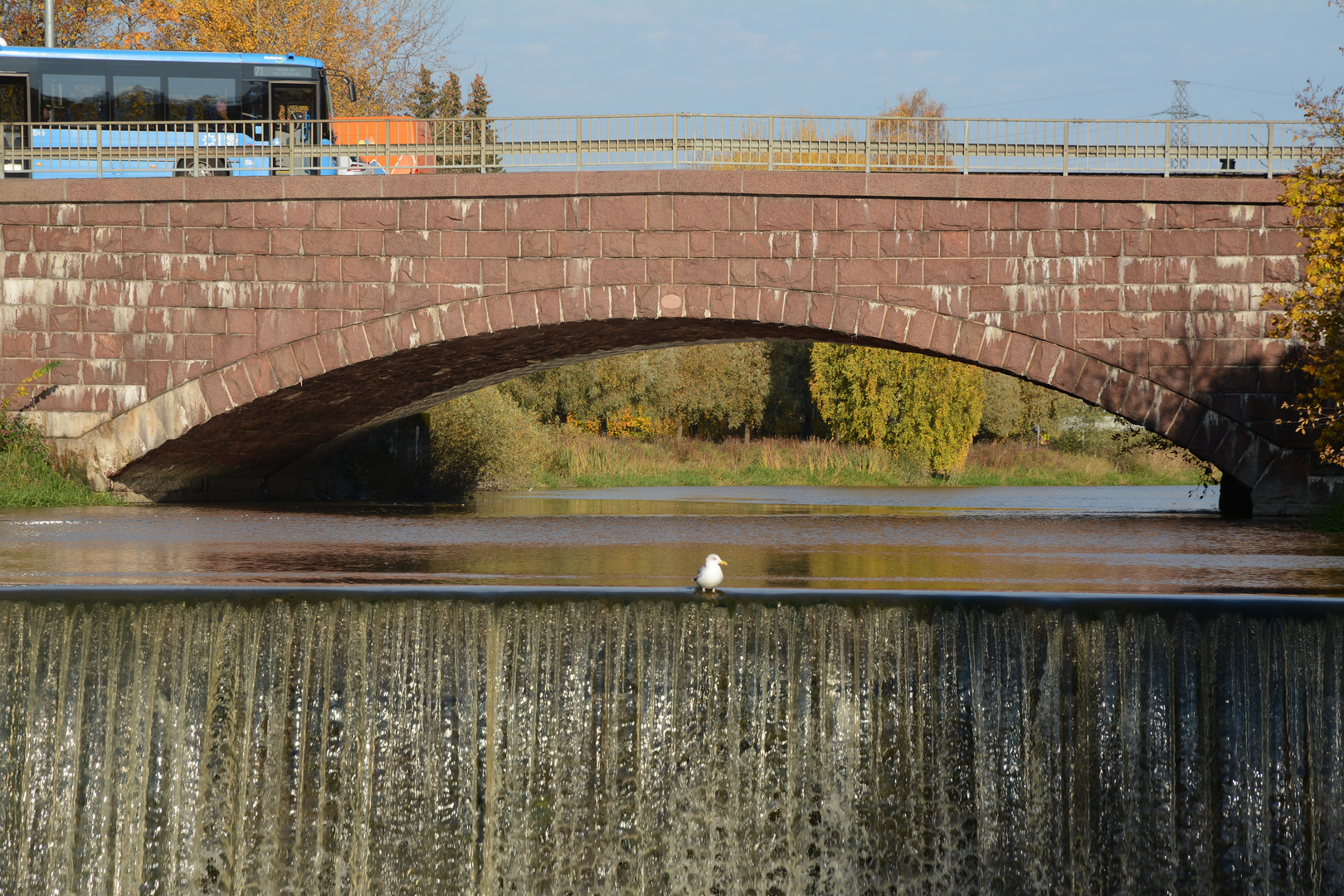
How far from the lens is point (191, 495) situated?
1844 centimetres

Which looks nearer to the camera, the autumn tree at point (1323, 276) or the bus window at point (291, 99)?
the autumn tree at point (1323, 276)

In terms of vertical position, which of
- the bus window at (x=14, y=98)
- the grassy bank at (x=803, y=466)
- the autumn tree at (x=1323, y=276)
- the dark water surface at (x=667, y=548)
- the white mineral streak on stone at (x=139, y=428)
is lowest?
the grassy bank at (x=803, y=466)

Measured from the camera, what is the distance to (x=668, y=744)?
6.88 meters

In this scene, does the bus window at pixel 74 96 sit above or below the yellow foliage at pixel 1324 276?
above

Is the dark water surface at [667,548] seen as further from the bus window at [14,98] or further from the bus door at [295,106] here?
the bus window at [14,98]

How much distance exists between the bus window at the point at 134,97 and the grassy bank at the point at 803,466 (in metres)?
11.5

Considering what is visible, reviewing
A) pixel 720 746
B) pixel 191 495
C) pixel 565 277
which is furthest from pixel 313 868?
pixel 191 495

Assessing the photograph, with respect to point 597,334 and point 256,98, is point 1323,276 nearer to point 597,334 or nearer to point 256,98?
point 597,334

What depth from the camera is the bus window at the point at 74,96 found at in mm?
19812

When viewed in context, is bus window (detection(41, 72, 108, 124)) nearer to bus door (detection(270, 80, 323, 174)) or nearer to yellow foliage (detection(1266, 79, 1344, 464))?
bus door (detection(270, 80, 323, 174))

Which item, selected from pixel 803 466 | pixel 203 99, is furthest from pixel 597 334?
pixel 803 466

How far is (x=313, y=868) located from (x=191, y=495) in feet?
42.4

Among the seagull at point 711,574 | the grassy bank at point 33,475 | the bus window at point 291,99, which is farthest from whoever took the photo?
the bus window at point 291,99

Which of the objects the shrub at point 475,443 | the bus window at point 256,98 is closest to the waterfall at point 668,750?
the bus window at point 256,98
